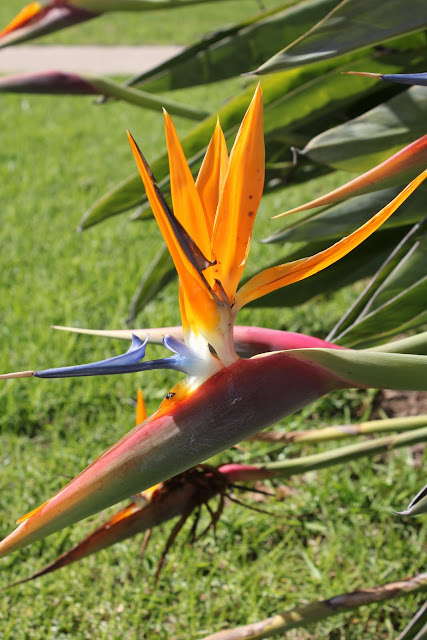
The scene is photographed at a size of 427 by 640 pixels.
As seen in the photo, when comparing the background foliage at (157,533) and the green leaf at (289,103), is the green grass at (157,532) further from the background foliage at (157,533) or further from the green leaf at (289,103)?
the green leaf at (289,103)

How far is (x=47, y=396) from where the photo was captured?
1.89m

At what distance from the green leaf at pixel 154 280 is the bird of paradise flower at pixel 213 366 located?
72 centimetres

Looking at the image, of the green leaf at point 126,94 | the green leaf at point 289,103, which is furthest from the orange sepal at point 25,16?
the green leaf at point 289,103

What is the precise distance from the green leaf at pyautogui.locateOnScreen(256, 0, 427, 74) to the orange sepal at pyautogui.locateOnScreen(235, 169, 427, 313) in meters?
0.31

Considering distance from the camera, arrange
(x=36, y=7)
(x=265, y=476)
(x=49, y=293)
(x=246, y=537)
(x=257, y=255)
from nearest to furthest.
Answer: (x=265, y=476)
(x=36, y=7)
(x=246, y=537)
(x=49, y=293)
(x=257, y=255)

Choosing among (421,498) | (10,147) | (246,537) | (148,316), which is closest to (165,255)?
(246,537)

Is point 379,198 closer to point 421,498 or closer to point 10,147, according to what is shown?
point 421,498

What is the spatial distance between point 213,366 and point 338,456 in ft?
1.98

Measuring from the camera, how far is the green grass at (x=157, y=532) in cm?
128

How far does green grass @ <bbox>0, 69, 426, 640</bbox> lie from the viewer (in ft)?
4.20

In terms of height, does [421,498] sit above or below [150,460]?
below

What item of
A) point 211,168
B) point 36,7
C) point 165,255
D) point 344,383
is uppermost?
point 36,7

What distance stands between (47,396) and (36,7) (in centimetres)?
102

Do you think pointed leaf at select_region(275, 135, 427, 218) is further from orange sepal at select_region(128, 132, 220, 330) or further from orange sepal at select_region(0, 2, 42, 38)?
orange sepal at select_region(0, 2, 42, 38)
